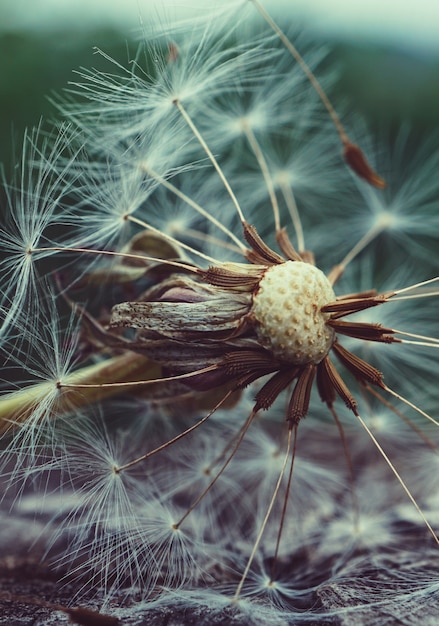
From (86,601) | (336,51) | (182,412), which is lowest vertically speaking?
(86,601)

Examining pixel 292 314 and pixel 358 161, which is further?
pixel 358 161

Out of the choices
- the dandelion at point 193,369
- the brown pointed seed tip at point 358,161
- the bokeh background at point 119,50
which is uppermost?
the bokeh background at point 119,50

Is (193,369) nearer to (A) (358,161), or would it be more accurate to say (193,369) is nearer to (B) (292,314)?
(B) (292,314)

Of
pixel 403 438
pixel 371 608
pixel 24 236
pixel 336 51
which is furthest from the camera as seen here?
pixel 336 51

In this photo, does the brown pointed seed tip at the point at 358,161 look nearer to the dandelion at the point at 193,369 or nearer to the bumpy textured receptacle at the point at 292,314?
the dandelion at the point at 193,369

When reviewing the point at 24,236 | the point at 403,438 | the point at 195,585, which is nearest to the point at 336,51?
the point at 403,438

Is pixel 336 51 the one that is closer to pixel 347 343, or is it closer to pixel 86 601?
pixel 347 343

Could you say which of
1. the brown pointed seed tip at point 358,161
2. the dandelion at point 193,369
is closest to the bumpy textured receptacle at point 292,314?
the dandelion at point 193,369

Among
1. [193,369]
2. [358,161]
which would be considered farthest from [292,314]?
[358,161]
